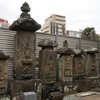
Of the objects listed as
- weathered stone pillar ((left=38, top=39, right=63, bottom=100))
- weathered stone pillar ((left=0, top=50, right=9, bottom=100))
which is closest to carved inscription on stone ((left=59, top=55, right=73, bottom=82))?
weathered stone pillar ((left=38, top=39, right=63, bottom=100))

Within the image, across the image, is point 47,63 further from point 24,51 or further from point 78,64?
point 78,64

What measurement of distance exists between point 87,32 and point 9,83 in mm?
10206

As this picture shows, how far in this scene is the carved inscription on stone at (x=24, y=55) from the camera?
5871mm

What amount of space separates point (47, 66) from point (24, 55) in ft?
3.59

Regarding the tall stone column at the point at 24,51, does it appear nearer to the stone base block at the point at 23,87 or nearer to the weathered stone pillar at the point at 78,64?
the stone base block at the point at 23,87

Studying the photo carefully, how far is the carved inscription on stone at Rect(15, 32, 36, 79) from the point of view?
19.3 feet

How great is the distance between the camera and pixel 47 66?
6.62 metres

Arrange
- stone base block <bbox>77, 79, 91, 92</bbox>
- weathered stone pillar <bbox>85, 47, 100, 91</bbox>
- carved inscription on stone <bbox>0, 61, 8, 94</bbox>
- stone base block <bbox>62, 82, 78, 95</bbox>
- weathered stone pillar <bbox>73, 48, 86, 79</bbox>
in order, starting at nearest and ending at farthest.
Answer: carved inscription on stone <bbox>0, 61, 8, 94</bbox>, stone base block <bbox>62, 82, 78, 95</bbox>, stone base block <bbox>77, 79, 91, 92</bbox>, weathered stone pillar <bbox>73, 48, 86, 79</bbox>, weathered stone pillar <bbox>85, 47, 100, 91</bbox>

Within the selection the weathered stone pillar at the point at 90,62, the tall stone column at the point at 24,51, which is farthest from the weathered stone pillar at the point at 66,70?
the weathered stone pillar at the point at 90,62

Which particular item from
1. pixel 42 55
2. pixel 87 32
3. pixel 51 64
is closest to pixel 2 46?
pixel 42 55

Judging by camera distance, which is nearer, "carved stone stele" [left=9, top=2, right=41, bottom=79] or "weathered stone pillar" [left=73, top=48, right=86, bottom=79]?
"carved stone stele" [left=9, top=2, right=41, bottom=79]

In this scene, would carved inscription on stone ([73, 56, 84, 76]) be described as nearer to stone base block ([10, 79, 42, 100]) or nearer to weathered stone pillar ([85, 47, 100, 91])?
weathered stone pillar ([85, 47, 100, 91])

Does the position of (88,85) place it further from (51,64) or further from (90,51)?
(51,64)

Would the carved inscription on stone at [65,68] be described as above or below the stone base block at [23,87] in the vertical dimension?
above
